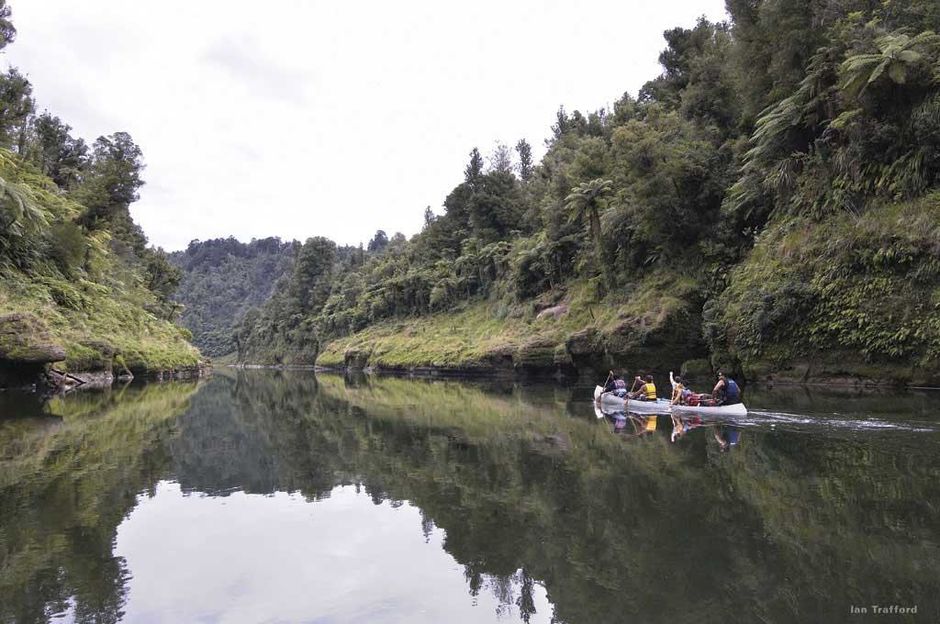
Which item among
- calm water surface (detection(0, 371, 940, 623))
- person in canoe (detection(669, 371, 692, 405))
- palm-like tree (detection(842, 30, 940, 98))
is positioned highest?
palm-like tree (detection(842, 30, 940, 98))

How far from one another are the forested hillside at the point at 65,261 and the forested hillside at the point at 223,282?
80323 mm

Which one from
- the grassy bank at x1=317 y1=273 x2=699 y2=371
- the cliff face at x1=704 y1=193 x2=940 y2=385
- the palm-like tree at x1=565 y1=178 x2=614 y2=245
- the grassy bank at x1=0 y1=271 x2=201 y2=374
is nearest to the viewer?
the cliff face at x1=704 y1=193 x2=940 y2=385

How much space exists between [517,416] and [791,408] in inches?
302

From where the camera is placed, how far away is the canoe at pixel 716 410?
15116 mm

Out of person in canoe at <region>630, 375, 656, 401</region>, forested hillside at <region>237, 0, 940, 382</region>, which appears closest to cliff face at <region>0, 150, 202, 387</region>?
forested hillside at <region>237, 0, 940, 382</region>

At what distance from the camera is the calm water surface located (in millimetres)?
5094

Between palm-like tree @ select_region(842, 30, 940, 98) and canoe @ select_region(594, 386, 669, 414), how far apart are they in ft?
36.7

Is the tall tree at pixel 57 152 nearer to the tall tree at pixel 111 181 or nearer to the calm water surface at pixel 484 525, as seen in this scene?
the tall tree at pixel 111 181

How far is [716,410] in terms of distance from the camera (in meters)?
15.6

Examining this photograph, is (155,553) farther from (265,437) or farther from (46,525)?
(265,437)

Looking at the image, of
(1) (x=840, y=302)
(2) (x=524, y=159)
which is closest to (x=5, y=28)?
(1) (x=840, y=302)

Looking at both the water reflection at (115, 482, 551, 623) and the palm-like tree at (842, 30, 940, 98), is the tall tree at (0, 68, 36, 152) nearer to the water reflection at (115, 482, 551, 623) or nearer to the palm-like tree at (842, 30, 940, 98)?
the water reflection at (115, 482, 551, 623)

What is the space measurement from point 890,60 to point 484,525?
18506mm

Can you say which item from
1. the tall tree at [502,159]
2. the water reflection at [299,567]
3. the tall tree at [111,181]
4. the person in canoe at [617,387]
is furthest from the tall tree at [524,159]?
the water reflection at [299,567]
